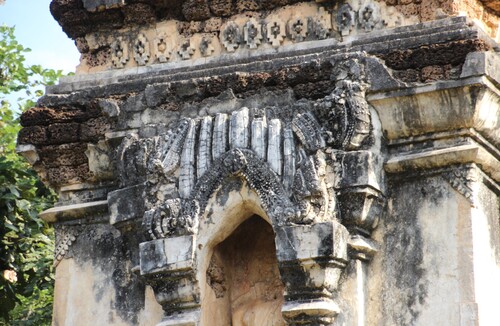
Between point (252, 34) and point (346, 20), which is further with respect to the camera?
point (252, 34)

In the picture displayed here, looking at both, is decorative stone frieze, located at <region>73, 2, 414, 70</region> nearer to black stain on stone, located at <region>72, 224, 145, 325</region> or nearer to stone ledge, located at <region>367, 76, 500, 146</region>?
stone ledge, located at <region>367, 76, 500, 146</region>

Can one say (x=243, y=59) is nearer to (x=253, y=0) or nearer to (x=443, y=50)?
(x=253, y=0)

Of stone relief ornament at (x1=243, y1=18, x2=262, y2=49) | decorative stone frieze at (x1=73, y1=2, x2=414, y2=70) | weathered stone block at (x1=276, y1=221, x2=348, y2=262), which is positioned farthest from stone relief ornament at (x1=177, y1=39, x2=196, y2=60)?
weathered stone block at (x1=276, y1=221, x2=348, y2=262)

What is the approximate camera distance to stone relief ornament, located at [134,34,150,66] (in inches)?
386

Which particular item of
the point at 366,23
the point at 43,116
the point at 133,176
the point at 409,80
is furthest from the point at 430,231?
the point at 43,116

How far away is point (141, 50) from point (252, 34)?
0.95 m

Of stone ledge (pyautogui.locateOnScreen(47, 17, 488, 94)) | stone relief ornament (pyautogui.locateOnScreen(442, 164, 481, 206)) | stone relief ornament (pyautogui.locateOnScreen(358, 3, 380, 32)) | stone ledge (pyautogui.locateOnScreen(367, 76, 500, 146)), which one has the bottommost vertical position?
stone relief ornament (pyautogui.locateOnScreen(442, 164, 481, 206))

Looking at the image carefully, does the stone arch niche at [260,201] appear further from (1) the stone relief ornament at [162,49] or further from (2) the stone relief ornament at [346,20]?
(1) the stone relief ornament at [162,49]

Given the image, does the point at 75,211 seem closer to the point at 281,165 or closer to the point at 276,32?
the point at 281,165

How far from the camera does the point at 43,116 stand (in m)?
9.78

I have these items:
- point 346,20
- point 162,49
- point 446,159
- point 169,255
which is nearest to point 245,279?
point 169,255

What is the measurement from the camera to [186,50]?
966cm

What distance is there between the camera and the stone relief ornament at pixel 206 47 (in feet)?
31.4

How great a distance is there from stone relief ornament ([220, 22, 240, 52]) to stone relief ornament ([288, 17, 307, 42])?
16.7 inches
